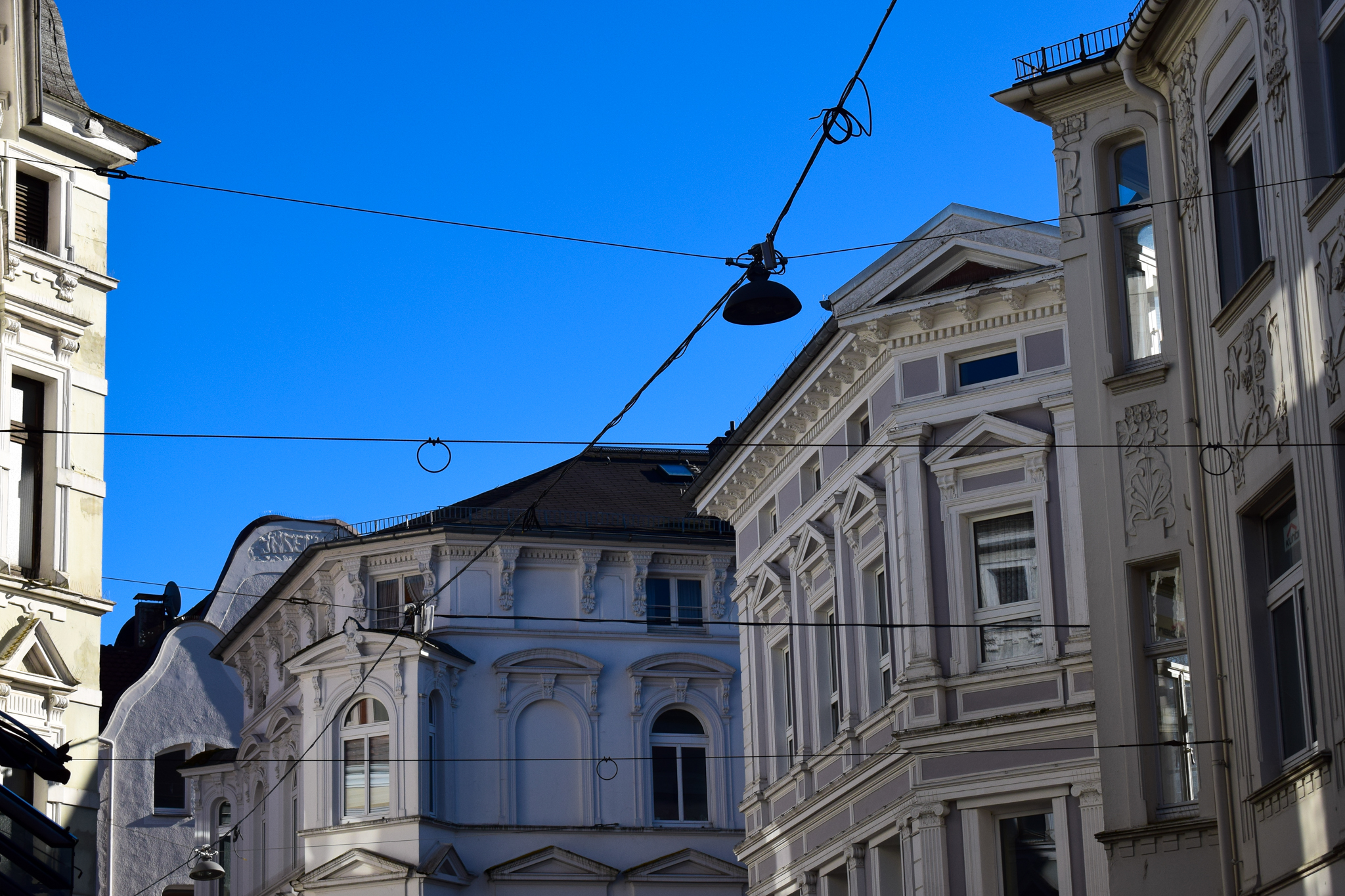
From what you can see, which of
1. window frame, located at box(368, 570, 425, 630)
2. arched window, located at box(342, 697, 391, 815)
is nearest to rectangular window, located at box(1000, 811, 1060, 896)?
arched window, located at box(342, 697, 391, 815)

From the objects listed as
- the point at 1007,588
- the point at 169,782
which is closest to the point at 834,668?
the point at 1007,588

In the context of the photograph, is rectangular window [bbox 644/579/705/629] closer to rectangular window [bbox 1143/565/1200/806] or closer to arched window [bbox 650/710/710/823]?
arched window [bbox 650/710/710/823]

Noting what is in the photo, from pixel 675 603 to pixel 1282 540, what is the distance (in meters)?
27.7

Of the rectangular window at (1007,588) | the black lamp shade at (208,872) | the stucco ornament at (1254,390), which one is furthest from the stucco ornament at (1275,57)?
the black lamp shade at (208,872)

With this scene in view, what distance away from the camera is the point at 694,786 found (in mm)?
42031

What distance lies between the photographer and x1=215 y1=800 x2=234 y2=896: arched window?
4691cm

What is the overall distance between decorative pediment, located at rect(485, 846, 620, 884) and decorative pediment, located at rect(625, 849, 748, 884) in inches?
23.5

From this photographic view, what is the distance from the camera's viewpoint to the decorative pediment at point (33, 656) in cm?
2252

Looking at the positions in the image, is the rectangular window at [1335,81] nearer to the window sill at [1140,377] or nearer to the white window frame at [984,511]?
the window sill at [1140,377]

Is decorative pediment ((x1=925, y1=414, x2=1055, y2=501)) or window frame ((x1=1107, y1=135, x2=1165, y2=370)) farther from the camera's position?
decorative pediment ((x1=925, y1=414, x2=1055, y2=501))

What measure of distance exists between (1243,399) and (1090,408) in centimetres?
297

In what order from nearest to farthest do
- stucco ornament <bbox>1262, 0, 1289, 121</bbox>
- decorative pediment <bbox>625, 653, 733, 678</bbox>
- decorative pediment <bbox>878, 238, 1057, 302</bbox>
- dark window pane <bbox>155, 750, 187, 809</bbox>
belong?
stucco ornament <bbox>1262, 0, 1289, 121</bbox> → decorative pediment <bbox>878, 238, 1057, 302</bbox> → decorative pediment <bbox>625, 653, 733, 678</bbox> → dark window pane <bbox>155, 750, 187, 809</bbox>

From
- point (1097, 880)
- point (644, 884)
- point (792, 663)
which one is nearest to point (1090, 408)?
point (1097, 880)

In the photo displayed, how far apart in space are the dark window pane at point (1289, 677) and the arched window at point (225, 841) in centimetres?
3510
